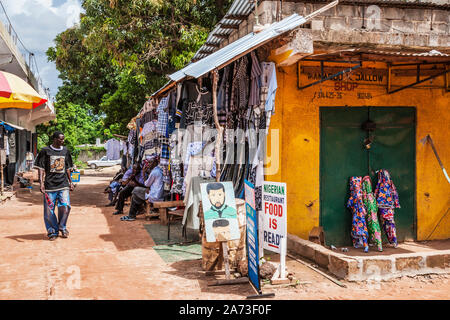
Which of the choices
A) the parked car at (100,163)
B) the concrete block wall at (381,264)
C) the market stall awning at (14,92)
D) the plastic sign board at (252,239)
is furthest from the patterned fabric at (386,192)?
the parked car at (100,163)

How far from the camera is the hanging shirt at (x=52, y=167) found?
7.46 metres

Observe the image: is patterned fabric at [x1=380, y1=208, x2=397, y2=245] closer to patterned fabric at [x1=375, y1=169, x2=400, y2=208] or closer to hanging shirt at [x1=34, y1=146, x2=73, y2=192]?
patterned fabric at [x1=375, y1=169, x2=400, y2=208]

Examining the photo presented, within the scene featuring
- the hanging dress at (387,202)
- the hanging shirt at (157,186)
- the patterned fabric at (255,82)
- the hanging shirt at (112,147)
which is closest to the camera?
the patterned fabric at (255,82)

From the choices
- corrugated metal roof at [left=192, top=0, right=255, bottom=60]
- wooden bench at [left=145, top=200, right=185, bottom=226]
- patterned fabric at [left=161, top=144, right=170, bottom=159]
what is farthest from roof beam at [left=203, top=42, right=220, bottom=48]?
wooden bench at [left=145, top=200, right=185, bottom=226]

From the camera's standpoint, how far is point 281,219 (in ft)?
17.3

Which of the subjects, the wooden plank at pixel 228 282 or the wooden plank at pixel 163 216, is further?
the wooden plank at pixel 163 216

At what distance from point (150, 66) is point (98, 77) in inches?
483

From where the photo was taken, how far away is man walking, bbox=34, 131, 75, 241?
295 inches

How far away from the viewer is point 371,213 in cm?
715

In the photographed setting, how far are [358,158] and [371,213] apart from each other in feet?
3.30

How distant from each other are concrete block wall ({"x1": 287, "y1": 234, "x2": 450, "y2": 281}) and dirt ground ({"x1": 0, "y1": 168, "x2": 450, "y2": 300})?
0.35 feet

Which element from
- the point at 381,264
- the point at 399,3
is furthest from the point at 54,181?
the point at 399,3

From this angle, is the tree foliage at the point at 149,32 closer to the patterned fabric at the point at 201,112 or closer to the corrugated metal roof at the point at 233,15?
the corrugated metal roof at the point at 233,15

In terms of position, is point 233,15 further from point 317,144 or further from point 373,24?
point 317,144
